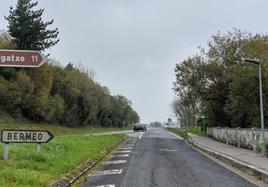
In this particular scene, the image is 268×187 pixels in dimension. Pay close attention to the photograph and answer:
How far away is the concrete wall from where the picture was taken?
27.4m

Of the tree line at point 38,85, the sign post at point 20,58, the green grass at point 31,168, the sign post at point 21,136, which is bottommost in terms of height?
the green grass at point 31,168

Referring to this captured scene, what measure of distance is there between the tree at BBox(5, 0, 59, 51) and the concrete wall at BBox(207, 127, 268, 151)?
28306 mm

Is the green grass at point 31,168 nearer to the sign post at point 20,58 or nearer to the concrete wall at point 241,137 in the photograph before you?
the sign post at point 20,58

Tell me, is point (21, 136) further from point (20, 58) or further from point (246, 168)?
point (246, 168)

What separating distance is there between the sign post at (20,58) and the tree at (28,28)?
47713 millimetres

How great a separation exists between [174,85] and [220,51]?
6475 mm

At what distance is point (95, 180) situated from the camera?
1452 cm

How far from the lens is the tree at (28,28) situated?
5975cm

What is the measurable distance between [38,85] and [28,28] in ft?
36.6

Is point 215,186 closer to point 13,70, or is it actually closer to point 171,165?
point 171,165

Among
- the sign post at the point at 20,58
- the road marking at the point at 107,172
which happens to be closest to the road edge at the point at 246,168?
the road marking at the point at 107,172

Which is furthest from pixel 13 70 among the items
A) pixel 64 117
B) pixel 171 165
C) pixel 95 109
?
pixel 171 165

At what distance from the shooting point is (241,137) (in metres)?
32.2

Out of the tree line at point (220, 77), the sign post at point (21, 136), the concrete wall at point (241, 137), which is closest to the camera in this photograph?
the sign post at point (21, 136)
